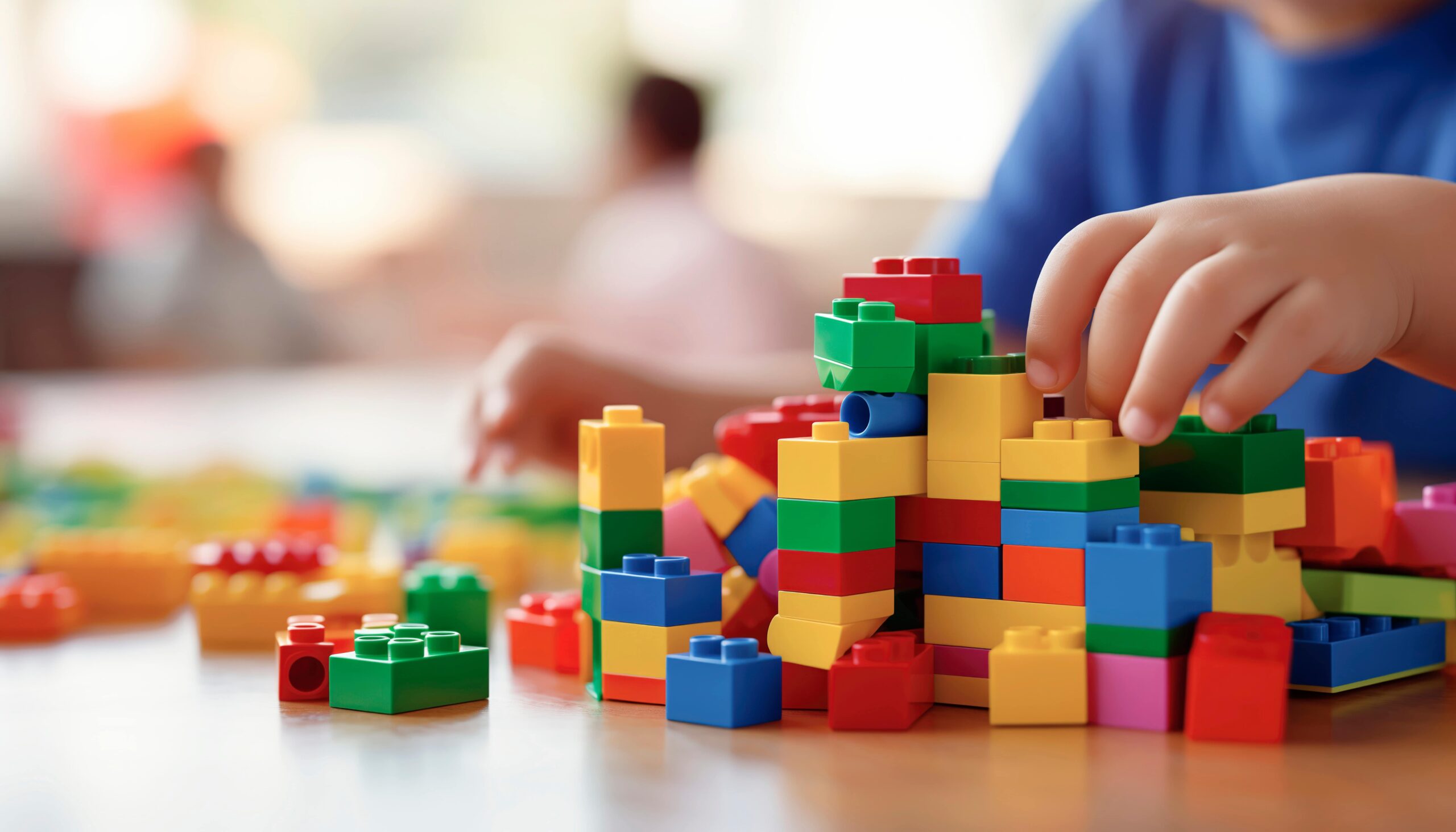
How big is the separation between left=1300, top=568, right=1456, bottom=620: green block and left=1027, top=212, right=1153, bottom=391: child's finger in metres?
0.18

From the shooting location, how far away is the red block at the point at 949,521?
53cm

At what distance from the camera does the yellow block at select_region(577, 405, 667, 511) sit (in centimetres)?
56

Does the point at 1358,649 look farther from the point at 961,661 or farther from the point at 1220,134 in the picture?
the point at 1220,134

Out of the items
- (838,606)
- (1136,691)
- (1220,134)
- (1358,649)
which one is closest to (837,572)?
(838,606)

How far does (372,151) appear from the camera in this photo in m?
4.99

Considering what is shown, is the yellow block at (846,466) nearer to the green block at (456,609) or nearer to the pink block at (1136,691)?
the pink block at (1136,691)

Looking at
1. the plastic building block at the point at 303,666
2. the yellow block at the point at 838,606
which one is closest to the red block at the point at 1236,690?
the yellow block at the point at 838,606

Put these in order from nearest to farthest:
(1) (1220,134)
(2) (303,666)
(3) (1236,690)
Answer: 1. (3) (1236,690)
2. (2) (303,666)
3. (1) (1220,134)

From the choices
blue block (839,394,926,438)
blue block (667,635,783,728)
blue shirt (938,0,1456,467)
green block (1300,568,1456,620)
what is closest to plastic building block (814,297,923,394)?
blue block (839,394,926,438)

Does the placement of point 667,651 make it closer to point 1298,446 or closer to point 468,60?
A: point 1298,446

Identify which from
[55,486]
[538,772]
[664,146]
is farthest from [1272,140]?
[664,146]

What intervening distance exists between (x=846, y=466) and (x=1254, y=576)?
0.19 meters

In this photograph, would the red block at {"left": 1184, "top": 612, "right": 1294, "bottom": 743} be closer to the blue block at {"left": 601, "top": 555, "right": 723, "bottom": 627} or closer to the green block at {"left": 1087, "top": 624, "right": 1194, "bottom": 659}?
the green block at {"left": 1087, "top": 624, "right": 1194, "bottom": 659}

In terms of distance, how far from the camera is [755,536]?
1.96 ft
